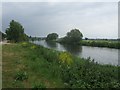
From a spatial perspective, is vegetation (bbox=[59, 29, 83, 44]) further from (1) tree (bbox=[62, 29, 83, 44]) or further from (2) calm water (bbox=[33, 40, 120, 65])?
(2) calm water (bbox=[33, 40, 120, 65])

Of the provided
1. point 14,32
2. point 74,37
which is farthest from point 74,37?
point 14,32

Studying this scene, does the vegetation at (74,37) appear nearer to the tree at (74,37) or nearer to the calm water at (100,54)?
the tree at (74,37)

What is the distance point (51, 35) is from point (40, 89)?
136 meters

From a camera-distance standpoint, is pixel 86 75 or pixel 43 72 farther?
pixel 43 72

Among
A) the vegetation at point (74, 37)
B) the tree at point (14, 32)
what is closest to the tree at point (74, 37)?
the vegetation at point (74, 37)

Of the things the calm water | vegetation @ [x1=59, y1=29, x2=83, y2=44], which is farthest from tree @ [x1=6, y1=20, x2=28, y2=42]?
vegetation @ [x1=59, y1=29, x2=83, y2=44]

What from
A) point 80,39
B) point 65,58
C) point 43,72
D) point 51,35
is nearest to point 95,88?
point 43,72

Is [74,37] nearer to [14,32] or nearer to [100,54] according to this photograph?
[14,32]

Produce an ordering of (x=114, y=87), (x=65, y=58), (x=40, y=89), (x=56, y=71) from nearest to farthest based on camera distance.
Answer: (x=40, y=89), (x=114, y=87), (x=56, y=71), (x=65, y=58)

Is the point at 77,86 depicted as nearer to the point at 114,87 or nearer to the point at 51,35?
the point at 114,87

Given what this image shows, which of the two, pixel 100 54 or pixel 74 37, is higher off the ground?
pixel 74 37

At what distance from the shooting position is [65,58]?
43.9 feet

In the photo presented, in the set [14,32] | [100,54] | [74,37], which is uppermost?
[14,32]

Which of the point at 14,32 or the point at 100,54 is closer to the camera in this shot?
the point at 100,54
